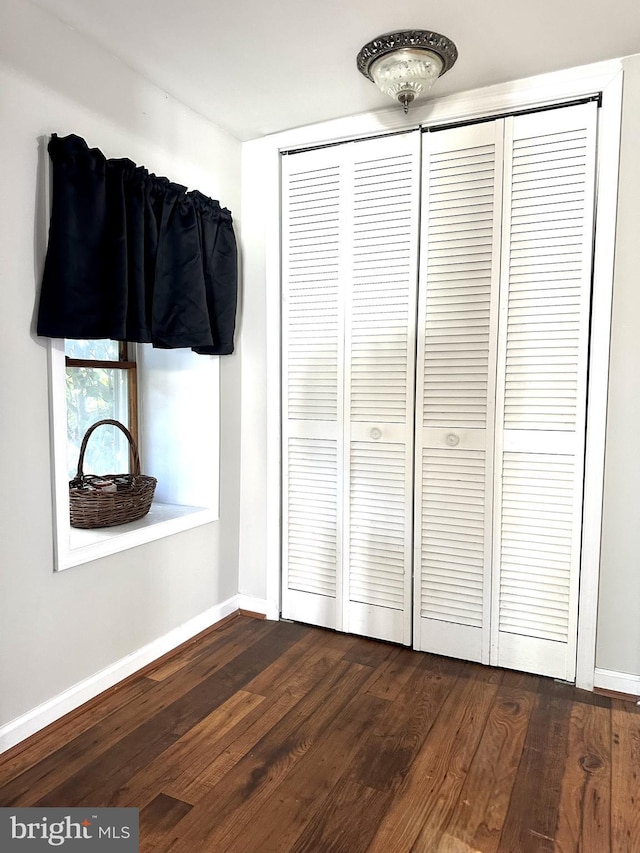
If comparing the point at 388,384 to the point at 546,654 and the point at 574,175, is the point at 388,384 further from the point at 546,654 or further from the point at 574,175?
the point at 546,654

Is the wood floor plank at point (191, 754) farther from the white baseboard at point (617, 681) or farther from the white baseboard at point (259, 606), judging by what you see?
the white baseboard at point (617, 681)

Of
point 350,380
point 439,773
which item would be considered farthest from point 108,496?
point 439,773

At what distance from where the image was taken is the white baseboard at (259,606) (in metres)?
2.93

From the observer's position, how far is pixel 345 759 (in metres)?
1.89

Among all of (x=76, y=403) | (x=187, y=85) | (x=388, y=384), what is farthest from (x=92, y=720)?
(x=187, y=85)

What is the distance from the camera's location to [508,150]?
91.3 inches

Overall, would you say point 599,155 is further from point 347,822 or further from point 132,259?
point 347,822

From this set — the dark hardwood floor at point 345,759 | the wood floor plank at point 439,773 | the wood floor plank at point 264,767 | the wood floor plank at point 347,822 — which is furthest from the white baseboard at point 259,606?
the wood floor plank at point 347,822

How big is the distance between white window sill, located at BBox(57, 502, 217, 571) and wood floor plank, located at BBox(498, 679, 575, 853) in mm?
1543

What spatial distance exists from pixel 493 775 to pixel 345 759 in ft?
1.48

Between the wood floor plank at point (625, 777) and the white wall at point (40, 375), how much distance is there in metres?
1.72

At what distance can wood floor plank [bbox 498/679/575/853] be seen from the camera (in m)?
1.57

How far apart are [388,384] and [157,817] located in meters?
1.75

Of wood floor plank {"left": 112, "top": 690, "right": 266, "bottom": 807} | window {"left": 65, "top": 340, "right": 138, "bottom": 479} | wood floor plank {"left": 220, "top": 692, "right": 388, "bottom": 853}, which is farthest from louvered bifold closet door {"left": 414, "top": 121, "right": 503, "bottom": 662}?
window {"left": 65, "top": 340, "right": 138, "bottom": 479}
